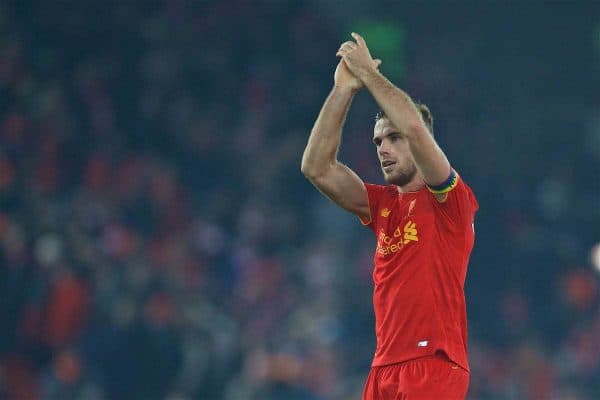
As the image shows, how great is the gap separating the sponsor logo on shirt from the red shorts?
47 centimetres

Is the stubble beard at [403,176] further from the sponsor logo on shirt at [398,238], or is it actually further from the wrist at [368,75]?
the wrist at [368,75]

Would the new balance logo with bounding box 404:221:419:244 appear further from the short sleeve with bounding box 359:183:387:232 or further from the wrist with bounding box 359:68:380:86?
the wrist with bounding box 359:68:380:86

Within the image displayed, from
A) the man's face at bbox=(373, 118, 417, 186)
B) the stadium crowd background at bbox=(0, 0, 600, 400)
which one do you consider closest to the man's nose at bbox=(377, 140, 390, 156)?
the man's face at bbox=(373, 118, 417, 186)

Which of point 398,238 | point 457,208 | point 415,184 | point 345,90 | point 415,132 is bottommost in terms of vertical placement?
point 398,238

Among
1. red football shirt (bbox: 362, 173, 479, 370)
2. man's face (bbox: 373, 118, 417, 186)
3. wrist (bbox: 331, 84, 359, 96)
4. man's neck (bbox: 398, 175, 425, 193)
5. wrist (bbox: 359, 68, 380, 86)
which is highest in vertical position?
wrist (bbox: 359, 68, 380, 86)

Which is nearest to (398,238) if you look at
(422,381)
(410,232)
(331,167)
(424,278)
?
(410,232)

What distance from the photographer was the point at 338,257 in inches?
379

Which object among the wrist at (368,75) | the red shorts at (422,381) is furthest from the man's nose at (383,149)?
the red shorts at (422,381)

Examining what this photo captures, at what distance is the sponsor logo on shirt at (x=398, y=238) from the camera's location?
4.05 meters

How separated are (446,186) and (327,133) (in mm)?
625

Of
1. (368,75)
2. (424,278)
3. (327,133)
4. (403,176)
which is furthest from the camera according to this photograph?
(327,133)

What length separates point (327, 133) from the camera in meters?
4.30

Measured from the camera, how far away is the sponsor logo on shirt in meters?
4.05

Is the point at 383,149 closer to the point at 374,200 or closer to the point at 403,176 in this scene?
the point at 403,176
